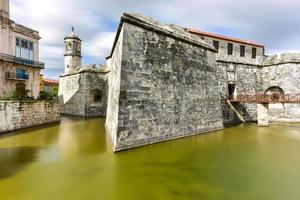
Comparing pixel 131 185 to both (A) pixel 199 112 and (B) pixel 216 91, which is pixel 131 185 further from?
(B) pixel 216 91

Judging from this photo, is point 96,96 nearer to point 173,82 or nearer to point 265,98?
point 173,82

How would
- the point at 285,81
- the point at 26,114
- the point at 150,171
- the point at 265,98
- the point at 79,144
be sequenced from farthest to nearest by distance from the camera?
1. the point at 285,81
2. the point at 265,98
3. the point at 26,114
4. the point at 79,144
5. the point at 150,171

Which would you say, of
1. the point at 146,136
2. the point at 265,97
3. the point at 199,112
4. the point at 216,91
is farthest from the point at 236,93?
the point at 146,136

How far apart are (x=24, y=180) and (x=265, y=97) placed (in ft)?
50.5

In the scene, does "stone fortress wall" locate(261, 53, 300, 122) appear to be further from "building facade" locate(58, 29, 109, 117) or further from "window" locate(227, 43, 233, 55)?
"building facade" locate(58, 29, 109, 117)

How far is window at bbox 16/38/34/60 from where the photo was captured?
1441 cm

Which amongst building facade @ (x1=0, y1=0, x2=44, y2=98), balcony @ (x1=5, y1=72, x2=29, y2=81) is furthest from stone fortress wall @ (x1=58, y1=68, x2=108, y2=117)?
balcony @ (x1=5, y1=72, x2=29, y2=81)

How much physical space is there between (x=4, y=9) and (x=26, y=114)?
22.0ft

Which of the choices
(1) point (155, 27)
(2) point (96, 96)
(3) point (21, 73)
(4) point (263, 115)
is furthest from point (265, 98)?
(3) point (21, 73)

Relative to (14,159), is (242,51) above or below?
above

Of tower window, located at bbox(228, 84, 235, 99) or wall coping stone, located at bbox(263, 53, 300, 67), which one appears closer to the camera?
wall coping stone, located at bbox(263, 53, 300, 67)

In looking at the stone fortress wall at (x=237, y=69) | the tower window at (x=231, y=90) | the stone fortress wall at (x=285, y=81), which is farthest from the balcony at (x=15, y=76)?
the stone fortress wall at (x=285, y=81)

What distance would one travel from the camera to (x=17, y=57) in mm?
14117

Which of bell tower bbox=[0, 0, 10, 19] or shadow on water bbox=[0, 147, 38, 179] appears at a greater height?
bell tower bbox=[0, 0, 10, 19]
